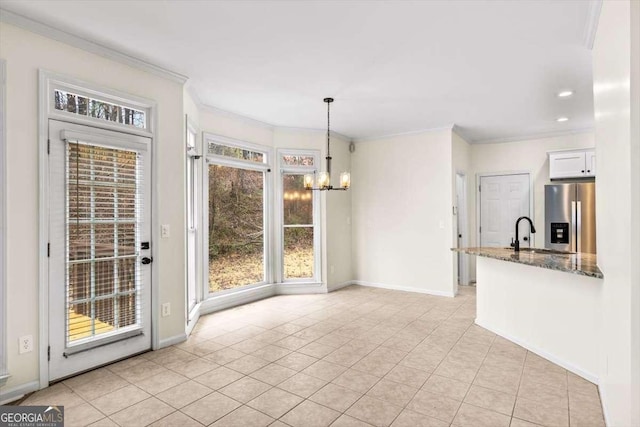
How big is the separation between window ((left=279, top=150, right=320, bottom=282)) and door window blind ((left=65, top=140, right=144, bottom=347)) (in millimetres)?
2768

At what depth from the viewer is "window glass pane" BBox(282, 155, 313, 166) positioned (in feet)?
19.5

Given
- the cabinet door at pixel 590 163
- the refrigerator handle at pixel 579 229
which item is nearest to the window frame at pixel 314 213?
the refrigerator handle at pixel 579 229

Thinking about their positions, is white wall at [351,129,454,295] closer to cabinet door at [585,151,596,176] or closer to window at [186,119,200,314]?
cabinet door at [585,151,596,176]

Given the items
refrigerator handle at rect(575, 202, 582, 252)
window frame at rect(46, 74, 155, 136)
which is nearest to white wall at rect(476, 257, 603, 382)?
refrigerator handle at rect(575, 202, 582, 252)

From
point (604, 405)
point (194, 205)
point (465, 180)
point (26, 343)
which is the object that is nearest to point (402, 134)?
point (465, 180)

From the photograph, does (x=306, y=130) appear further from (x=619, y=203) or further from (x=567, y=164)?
(x=619, y=203)

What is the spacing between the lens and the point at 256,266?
5.62m

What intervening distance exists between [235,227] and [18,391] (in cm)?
305

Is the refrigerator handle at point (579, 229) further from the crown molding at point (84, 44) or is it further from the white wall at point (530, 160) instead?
the crown molding at point (84, 44)

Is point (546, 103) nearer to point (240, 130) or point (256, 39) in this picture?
point (256, 39)

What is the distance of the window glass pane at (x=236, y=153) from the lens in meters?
4.94

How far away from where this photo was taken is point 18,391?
8.40 ft

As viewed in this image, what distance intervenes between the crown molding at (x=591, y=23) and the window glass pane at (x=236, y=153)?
417 cm

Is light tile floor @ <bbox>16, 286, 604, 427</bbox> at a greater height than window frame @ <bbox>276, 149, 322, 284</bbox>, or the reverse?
window frame @ <bbox>276, 149, 322, 284</bbox>
